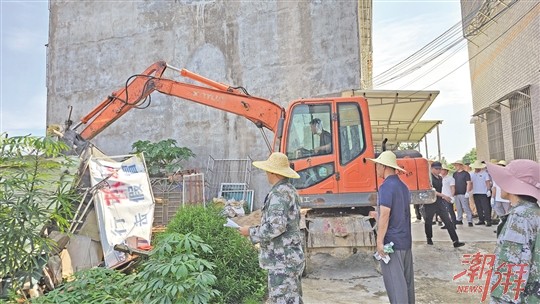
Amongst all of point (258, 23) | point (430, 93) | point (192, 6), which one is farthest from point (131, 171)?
point (192, 6)

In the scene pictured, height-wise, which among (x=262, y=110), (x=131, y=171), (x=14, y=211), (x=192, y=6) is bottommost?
(x=14, y=211)

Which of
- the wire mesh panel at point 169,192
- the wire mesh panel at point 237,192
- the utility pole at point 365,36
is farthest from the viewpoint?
the utility pole at point 365,36

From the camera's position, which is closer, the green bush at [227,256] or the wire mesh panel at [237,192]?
the green bush at [227,256]

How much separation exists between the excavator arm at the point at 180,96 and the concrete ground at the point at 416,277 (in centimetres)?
256

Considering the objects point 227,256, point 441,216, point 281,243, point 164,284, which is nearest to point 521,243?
point 281,243

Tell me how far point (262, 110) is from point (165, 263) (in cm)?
355

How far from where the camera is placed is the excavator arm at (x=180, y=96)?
21.1 ft

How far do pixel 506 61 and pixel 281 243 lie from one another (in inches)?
390

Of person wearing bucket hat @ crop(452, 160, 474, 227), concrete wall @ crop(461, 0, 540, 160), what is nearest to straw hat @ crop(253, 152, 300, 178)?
person wearing bucket hat @ crop(452, 160, 474, 227)

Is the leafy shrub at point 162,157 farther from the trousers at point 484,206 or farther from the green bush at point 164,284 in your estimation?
the trousers at point 484,206

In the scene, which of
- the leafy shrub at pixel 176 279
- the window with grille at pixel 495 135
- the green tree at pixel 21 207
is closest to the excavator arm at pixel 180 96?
the green tree at pixel 21 207

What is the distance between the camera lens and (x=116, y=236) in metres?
5.90

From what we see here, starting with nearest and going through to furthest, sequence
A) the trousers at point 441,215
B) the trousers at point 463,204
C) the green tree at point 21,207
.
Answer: the green tree at point 21,207
the trousers at point 441,215
the trousers at point 463,204

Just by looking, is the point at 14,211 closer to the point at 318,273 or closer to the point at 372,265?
the point at 318,273
